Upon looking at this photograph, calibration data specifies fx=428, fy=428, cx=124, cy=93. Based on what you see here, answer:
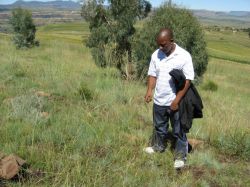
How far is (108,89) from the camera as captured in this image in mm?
→ 8891

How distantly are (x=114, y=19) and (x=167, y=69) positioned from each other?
12328 mm

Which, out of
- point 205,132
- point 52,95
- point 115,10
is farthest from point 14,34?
point 205,132

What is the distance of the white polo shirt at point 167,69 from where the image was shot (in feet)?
17.7

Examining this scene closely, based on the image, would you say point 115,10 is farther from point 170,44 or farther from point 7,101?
point 170,44

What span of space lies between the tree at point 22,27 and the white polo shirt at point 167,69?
26.8m

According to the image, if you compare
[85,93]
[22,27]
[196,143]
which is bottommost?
[22,27]

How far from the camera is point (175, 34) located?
14.4 m

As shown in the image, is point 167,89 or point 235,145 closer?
point 167,89

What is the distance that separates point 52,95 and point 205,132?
9.70ft

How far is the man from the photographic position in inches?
211

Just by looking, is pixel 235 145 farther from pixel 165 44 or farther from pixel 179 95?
pixel 165 44

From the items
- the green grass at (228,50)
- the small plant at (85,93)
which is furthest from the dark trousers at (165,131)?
the green grass at (228,50)

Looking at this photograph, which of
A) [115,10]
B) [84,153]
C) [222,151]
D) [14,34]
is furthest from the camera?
[14,34]

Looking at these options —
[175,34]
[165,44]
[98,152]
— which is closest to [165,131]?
[98,152]
